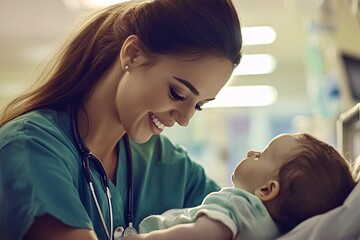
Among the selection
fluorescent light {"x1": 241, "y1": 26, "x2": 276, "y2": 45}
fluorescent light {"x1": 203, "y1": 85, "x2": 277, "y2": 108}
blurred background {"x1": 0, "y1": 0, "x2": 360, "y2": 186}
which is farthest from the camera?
fluorescent light {"x1": 203, "y1": 85, "x2": 277, "y2": 108}

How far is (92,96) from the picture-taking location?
145 cm

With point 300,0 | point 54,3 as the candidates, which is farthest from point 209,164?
point 300,0

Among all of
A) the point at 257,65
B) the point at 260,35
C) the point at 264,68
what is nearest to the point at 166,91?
the point at 260,35

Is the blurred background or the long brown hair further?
the blurred background

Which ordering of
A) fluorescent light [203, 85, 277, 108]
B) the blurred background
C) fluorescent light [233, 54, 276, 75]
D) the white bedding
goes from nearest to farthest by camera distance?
1. the white bedding
2. the blurred background
3. fluorescent light [233, 54, 276, 75]
4. fluorescent light [203, 85, 277, 108]

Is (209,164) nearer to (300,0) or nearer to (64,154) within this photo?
(300,0)

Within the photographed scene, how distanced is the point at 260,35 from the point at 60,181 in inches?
196

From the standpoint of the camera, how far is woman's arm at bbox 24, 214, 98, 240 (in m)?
1.13

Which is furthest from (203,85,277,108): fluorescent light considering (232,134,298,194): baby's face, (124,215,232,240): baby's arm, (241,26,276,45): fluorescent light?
(124,215,232,240): baby's arm

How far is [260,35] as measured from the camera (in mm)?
5945

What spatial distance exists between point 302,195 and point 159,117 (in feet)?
1.28

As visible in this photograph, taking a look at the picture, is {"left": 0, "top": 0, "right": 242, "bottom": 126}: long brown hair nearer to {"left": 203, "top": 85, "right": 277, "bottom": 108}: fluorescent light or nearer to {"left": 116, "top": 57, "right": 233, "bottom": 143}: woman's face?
{"left": 116, "top": 57, "right": 233, "bottom": 143}: woman's face

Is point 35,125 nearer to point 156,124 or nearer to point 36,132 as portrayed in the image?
point 36,132

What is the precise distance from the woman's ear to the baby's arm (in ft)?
1.38
